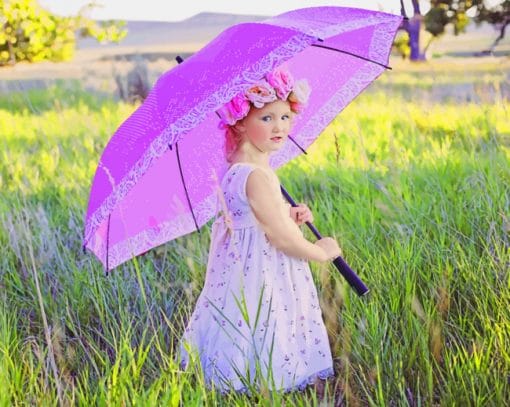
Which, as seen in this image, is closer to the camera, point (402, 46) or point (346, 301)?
point (346, 301)

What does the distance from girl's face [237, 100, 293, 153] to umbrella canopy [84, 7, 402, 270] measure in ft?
0.51

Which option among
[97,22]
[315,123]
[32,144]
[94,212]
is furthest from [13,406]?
[97,22]

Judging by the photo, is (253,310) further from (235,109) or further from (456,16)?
(456,16)

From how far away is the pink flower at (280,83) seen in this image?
2.53m

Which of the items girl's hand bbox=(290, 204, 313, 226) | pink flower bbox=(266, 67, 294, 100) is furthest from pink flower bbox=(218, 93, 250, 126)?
girl's hand bbox=(290, 204, 313, 226)

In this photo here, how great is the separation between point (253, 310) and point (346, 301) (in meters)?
0.46

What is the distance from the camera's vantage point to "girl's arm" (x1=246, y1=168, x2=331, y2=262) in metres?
2.52

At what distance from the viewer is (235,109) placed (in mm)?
2541

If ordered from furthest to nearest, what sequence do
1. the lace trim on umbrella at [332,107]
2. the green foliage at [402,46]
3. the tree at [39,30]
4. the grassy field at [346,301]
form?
the green foliage at [402,46], the tree at [39,30], the lace trim on umbrella at [332,107], the grassy field at [346,301]

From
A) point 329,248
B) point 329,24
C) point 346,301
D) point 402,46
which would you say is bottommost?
point 402,46

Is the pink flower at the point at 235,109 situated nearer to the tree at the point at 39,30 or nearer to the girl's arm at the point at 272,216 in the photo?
the girl's arm at the point at 272,216

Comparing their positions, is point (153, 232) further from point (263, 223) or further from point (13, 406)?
point (13, 406)

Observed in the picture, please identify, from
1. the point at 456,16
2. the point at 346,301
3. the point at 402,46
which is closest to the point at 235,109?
the point at 346,301

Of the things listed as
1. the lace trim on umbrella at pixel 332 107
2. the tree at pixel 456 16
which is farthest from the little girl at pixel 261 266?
the tree at pixel 456 16
